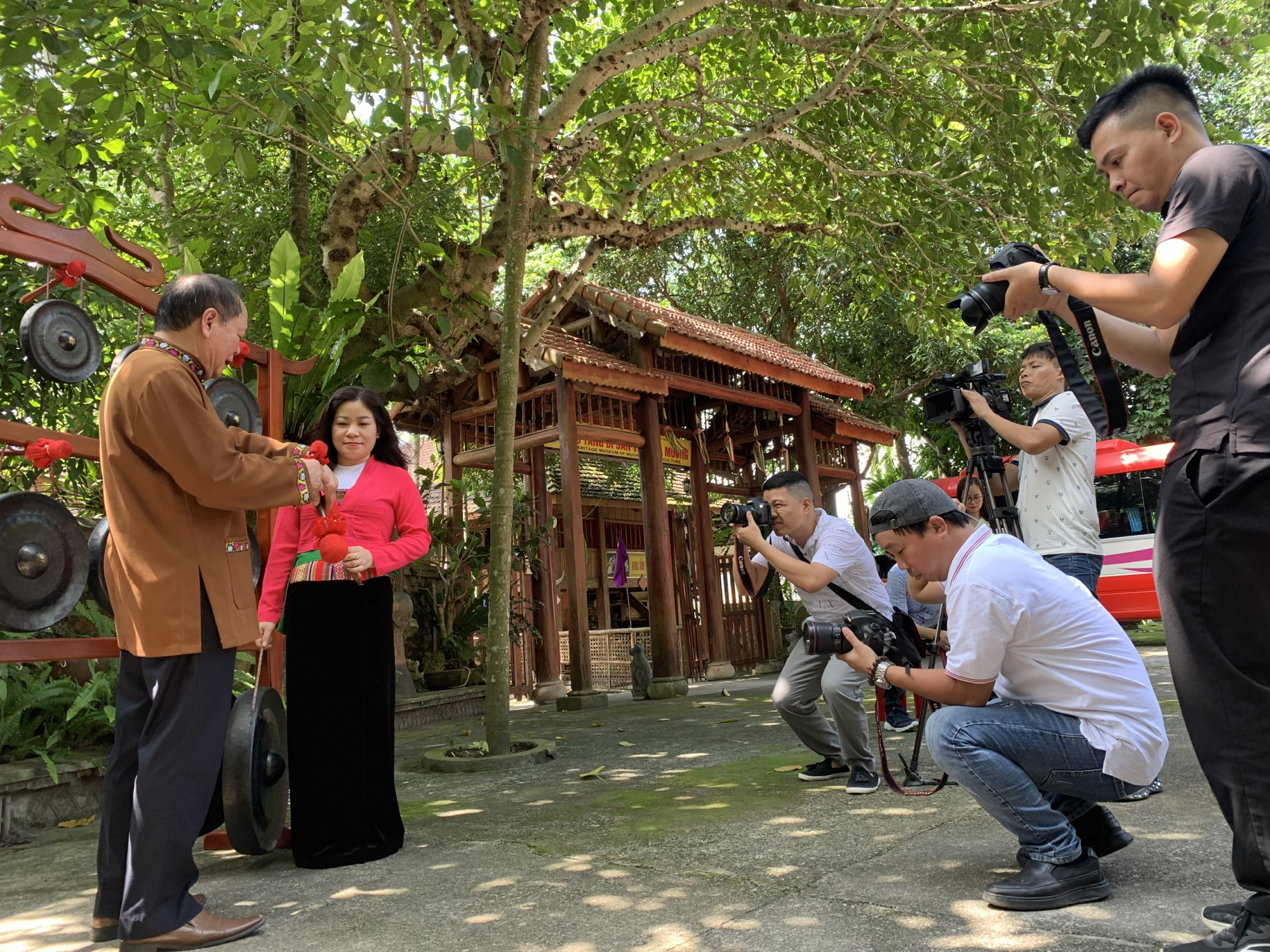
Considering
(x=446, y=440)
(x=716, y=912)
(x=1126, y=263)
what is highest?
(x=1126, y=263)

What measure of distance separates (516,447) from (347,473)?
293 inches

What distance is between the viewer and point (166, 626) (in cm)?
248

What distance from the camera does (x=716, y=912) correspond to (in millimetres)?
2420

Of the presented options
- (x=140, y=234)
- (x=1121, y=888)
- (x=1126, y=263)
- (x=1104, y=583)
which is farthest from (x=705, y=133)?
(x=1126, y=263)

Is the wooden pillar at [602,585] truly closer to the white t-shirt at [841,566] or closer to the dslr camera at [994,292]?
the white t-shirt at [841,566]

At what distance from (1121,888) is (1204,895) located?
0.64ft

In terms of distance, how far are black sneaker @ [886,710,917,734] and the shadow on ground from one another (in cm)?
156

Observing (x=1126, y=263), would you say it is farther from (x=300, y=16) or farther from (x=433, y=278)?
(x=300, y=16)

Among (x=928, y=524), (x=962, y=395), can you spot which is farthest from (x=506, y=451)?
(x=928, y=524)

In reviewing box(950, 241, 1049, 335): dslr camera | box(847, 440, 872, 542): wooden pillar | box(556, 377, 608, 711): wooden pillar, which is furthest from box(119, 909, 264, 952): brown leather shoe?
box(847, 440, 872, 542): wooden pillar

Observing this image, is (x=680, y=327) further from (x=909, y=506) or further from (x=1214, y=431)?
(x=1214, y=431)

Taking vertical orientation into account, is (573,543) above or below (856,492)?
below

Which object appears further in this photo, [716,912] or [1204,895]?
[716,912]

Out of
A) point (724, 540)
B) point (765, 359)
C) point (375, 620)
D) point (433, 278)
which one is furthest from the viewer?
point (724, 540)
